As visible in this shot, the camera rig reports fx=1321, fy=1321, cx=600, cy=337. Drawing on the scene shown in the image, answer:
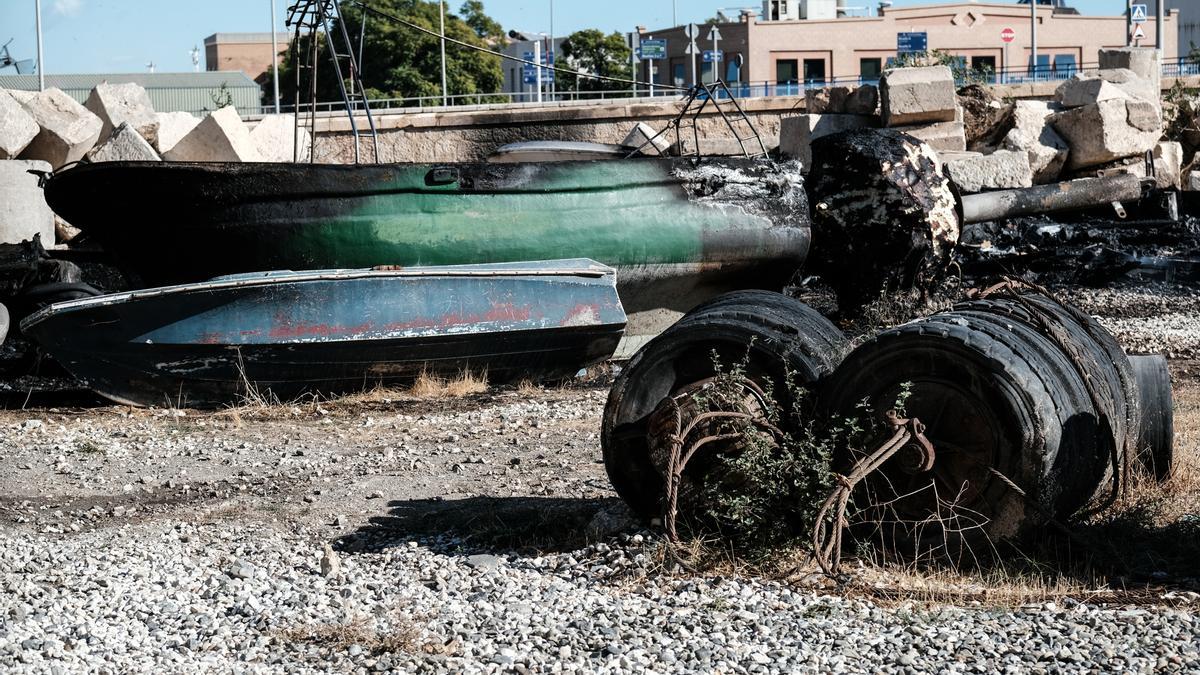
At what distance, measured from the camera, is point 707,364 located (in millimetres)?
5480

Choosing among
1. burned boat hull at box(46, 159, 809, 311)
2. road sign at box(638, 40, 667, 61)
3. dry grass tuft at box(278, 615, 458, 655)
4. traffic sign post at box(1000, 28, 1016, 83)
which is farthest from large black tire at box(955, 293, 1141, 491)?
traffic sign post at box(1000, 28, 1016, 83)

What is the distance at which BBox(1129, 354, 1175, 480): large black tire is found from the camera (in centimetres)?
573

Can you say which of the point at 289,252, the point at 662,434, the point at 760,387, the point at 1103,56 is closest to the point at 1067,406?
the point at 760,387

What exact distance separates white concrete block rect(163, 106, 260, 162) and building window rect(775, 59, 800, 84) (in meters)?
42.7

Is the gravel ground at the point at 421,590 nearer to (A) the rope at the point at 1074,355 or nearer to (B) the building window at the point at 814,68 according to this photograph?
(A) the rope at the point at 1074,355

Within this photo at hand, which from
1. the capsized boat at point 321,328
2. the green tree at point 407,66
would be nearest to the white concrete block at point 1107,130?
the capsized boat at point 321,328

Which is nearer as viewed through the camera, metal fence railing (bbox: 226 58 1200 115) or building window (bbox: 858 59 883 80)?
metal fence railing (bbox: 226 58 1200 115)

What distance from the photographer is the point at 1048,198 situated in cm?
1220

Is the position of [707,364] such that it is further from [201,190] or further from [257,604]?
[201,190]

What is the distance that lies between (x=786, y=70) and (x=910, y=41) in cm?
574

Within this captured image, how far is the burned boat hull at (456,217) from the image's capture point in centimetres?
935

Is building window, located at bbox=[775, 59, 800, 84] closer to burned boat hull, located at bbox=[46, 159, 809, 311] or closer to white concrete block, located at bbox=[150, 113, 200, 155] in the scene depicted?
white concrete block, located at bbox=[150, 113, 200, 155]

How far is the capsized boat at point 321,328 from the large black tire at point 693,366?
3809 mm

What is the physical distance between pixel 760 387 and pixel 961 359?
819 millimetres
